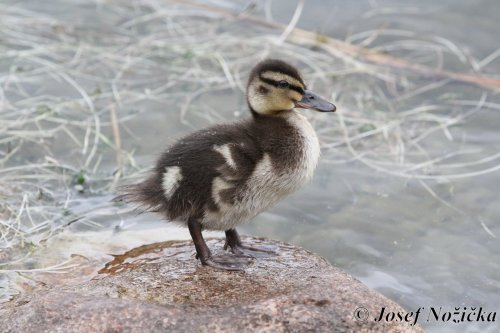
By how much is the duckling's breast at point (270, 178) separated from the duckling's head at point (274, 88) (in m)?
0.12

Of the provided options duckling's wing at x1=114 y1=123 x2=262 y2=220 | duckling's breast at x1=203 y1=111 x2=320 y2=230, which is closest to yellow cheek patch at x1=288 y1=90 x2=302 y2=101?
duckling's breast at x1=203 y1=111 x2=320 y2=230

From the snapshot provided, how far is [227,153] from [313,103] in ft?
1.86

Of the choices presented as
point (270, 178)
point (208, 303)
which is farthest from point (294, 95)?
point (208, 303)

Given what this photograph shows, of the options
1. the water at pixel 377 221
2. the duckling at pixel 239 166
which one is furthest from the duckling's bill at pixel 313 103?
the water at pixel 377 221

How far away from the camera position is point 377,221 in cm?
530

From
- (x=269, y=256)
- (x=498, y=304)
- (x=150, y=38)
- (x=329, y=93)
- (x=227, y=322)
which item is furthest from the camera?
(x=150, y=38)

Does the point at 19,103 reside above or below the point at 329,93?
below

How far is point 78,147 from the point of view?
6039 millimetres

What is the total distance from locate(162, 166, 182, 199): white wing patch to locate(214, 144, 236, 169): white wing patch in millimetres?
204

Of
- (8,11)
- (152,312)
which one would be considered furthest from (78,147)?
(152,312)

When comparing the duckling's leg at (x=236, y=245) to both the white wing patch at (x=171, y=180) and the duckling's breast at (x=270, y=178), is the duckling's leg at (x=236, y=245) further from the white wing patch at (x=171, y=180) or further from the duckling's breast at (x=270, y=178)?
the white wing patch at (x=171, y=180)

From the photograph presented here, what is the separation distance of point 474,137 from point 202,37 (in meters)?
2.58

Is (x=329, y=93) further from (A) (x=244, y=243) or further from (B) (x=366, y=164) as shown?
(A) (x=244, y=243)

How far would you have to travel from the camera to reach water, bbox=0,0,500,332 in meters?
4.71
